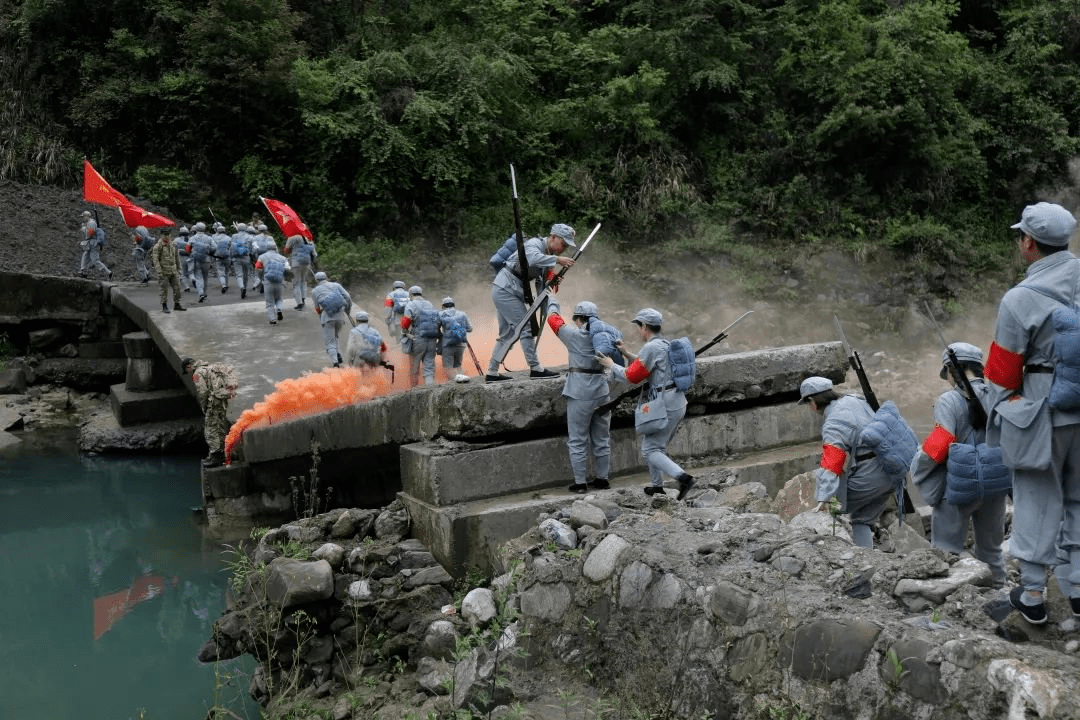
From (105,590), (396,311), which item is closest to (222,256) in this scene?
(396,311)

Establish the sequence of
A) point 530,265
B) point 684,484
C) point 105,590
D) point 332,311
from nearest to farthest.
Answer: point 684,484, point 530,265, point 105,590, point 332,311

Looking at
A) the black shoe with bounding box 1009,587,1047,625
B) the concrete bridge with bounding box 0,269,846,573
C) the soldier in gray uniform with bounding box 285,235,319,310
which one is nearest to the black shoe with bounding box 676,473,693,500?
the concrete bridge with bounding box 0,269,846,573

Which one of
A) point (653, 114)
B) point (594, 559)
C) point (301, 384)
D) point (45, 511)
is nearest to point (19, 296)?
point (45, 511)

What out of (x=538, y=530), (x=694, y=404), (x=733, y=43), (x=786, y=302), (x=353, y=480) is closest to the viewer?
(x=538, y=530)

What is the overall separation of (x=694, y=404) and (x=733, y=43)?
708 inches

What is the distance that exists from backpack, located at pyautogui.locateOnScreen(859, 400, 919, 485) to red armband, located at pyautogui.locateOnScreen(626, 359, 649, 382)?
180 cm

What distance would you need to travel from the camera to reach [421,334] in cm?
1230

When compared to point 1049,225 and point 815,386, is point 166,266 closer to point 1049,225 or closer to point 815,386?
point 815,386

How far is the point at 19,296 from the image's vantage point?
66.9ft

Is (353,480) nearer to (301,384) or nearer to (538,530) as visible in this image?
(301,384)

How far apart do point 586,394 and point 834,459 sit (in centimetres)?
218

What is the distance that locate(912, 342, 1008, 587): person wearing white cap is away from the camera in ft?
18.8

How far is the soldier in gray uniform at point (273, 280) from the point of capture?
15.5 meters

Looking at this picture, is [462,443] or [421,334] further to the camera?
[421,334]
